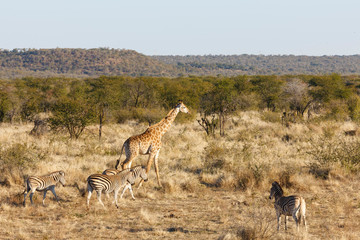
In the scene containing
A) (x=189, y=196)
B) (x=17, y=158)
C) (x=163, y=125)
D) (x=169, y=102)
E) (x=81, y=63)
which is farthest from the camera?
(x=81, y=63)

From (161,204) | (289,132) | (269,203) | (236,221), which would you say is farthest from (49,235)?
(289,132)

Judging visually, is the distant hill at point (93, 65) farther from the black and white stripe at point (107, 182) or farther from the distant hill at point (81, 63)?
the black and white stripe at point (107, 182)

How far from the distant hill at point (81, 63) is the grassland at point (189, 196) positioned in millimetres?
90390

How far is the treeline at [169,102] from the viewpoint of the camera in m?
18.2

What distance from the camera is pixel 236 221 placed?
7820 mm

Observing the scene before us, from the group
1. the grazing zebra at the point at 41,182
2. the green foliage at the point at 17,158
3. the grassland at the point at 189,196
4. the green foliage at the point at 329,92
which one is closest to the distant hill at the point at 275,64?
the green foliage at the point at 329,92

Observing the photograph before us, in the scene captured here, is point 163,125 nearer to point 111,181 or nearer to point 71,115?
point 111,181

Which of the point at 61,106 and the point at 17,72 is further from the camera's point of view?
the point at 17,72

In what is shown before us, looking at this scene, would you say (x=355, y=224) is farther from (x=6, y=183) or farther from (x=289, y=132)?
(x=289, y=132)

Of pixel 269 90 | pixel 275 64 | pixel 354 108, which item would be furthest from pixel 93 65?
pixel 354 108

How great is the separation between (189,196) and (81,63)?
349ft

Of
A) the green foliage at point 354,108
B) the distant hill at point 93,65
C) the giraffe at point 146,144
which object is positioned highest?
the distant hill at point 93,65

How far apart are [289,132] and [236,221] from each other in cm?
1205

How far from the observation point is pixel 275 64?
160625 mm
